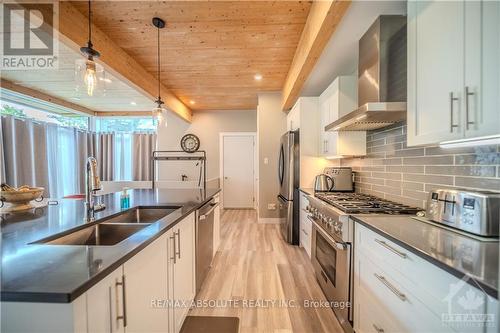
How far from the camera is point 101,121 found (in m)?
6.16

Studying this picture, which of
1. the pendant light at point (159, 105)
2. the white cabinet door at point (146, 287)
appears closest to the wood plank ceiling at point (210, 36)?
the pendant light at point (159, 105)

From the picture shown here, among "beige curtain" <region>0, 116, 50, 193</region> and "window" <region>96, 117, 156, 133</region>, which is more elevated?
"window" <region>96, 117, 156, 133</region>

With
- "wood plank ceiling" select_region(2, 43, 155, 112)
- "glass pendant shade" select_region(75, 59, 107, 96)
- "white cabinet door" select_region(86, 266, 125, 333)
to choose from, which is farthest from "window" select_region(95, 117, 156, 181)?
"white cabinet door" select_region(86, 266, 125, 333)

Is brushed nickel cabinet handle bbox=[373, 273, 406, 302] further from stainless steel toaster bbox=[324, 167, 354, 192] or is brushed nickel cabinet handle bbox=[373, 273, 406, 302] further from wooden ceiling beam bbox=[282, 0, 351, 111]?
wooden ceiling beam bbox=[282, 0, 351, 111]

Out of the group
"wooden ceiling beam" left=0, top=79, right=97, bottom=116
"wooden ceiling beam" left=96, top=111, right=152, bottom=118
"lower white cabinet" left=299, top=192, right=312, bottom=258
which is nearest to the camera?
"lower white cabinet" left=299, top=192, right=312, bottom=258

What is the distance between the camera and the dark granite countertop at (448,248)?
2.34ft

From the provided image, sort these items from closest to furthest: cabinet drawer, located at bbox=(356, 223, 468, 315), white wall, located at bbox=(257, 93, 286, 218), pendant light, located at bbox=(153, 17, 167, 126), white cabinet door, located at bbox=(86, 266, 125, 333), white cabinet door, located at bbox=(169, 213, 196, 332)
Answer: white cabinet door, located at bbox=(86, 266, 125, 333), cabinet drawer, located at bbox=(356, 223, 468, 315), white cabinet door, located at bbox=(169, 213, 196, 332), pendant light, located at bbox=(153, 17, 167, 126), white wall, located at bbox=(257, 93, 286, 218)

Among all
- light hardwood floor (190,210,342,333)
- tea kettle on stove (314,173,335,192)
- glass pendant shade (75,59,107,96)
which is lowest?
light hardwood floor (190,210,342,333)

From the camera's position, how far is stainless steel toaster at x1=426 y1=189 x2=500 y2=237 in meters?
1.01

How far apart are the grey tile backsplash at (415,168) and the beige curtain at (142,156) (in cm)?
520

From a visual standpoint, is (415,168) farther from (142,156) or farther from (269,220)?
(142,156)

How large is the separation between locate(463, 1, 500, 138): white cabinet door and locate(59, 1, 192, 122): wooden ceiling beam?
9.06 ft

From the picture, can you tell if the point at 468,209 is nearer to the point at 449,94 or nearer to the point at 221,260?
the point at 449,94

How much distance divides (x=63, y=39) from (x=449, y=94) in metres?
2.84
